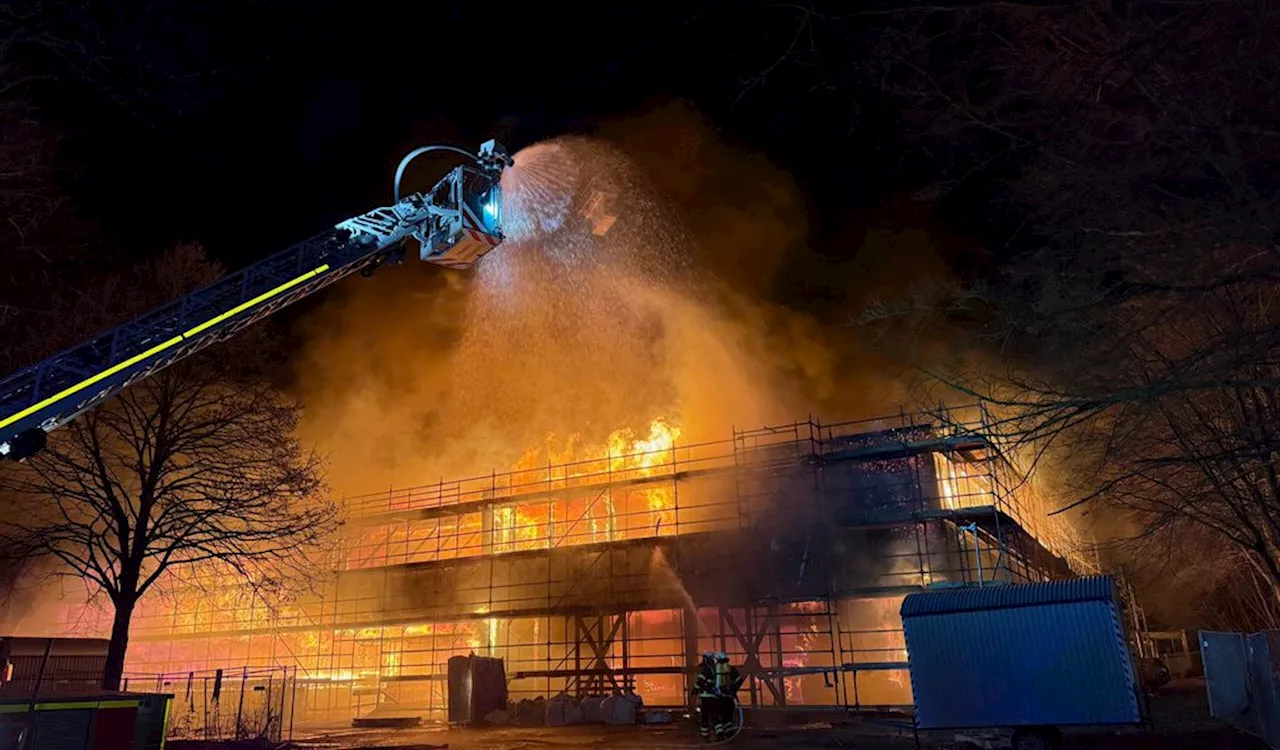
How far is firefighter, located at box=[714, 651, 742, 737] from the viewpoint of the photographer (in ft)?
44.7

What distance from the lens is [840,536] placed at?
23.3 metres

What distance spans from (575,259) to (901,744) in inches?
995

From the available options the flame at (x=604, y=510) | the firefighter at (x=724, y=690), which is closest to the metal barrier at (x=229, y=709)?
the flame at (x=604, y=510)

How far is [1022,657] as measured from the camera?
45.6 ft

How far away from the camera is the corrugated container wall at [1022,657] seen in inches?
520

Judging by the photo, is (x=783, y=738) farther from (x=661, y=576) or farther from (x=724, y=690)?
(x=661, y=576)

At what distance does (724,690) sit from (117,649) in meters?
11.8

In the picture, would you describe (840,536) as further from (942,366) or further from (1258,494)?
(942,366)

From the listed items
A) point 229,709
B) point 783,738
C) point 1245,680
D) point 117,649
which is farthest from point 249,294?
point 1245,680

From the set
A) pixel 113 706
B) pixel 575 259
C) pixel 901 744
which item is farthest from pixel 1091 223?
pixel 575 259

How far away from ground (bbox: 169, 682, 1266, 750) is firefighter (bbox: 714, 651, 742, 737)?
1.03 m

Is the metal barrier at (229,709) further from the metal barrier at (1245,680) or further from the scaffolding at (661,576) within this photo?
the metal barrier at (1245,680)

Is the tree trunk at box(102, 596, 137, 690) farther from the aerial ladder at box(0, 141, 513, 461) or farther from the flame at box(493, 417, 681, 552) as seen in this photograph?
the flame at box(493, 417, 681, 552)

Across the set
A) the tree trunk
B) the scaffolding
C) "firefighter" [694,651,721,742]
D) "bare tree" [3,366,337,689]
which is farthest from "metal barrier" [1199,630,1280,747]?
the tree trunk
